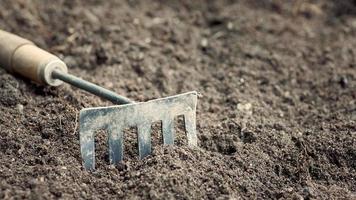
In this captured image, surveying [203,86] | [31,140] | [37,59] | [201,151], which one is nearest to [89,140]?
[31,140]

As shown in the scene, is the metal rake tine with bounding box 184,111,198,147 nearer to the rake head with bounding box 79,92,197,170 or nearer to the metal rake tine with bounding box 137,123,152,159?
the rake head with bounding box 79,92,197,170

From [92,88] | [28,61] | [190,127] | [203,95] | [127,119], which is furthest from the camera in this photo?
[203,95]

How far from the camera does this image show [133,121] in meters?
2.52

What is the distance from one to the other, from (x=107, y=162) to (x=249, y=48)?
1.70 m

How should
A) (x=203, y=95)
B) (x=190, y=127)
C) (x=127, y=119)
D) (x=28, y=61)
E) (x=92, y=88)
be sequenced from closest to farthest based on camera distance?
(x=127, y=119)
(x=190, y=127)
(x=92, y=88)
(x=28, y=61)
(x=203, y=95)

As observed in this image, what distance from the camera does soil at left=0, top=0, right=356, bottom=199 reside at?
2461 mm

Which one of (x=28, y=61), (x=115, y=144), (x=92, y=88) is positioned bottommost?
(x=115, y=144)

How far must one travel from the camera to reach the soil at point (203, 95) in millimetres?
2461

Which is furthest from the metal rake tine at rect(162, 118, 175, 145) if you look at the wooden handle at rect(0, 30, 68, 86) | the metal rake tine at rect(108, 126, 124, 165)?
the wooden handle at rect(0, 30, 68, 86)

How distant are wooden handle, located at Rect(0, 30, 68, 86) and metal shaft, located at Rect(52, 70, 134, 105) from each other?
0.05m

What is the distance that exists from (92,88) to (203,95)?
0.82m

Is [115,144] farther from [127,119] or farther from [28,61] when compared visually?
[28,61]

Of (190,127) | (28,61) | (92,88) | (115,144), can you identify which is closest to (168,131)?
(190,127)

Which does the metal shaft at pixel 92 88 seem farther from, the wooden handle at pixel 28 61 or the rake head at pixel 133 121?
the rake head at pixel 133 121
